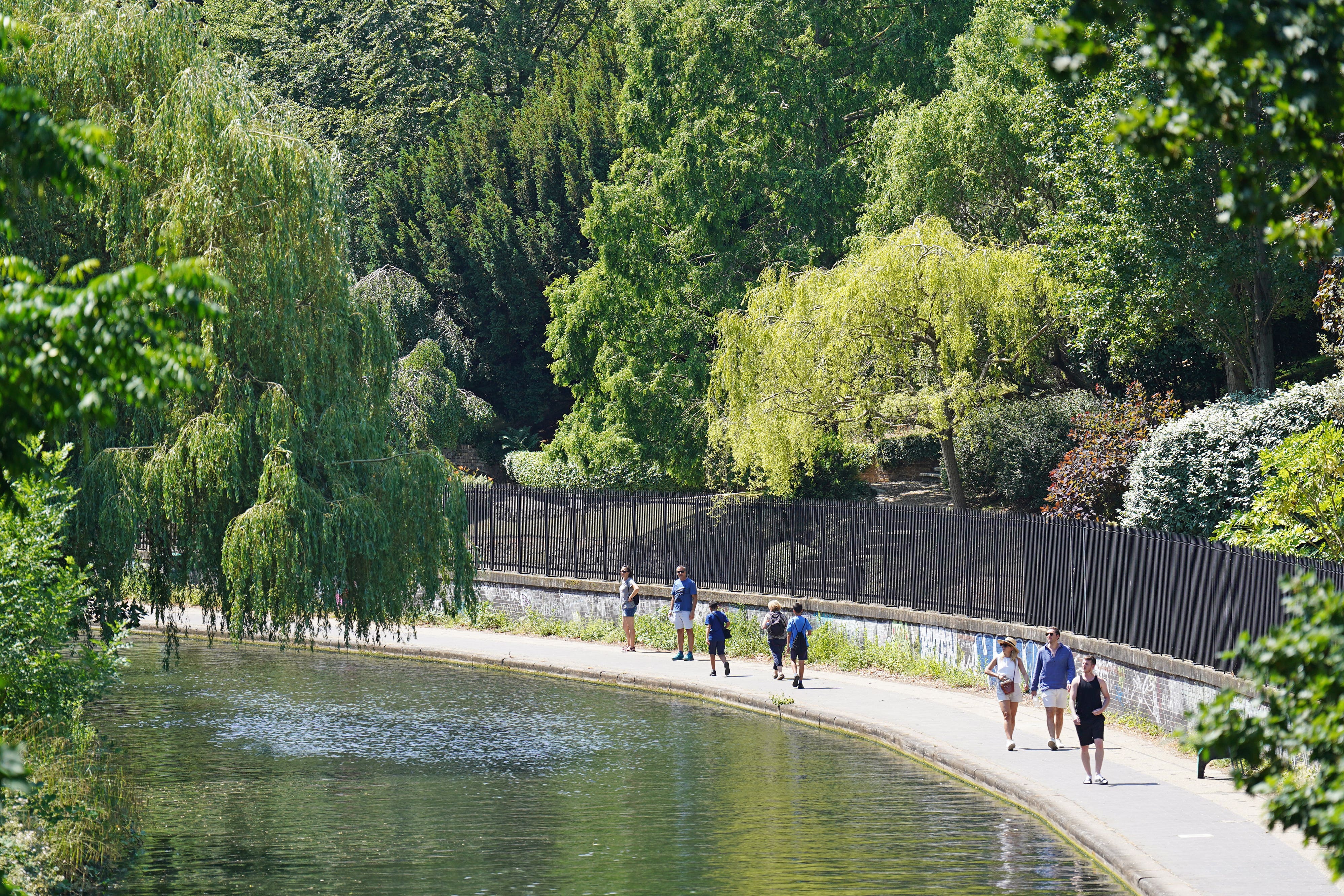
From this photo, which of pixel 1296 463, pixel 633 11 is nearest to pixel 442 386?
pixel 633 11

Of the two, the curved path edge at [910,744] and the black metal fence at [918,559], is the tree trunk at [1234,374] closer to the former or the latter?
the black metal fence at [918,559]

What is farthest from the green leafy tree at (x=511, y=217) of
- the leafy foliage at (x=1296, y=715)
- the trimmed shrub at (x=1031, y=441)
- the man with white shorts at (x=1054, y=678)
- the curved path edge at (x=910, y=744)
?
the leafy foliage at (x=1296, y=715)

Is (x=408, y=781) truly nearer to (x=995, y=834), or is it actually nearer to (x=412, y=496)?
(x=412, y=496)

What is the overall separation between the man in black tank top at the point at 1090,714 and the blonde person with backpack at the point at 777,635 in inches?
346

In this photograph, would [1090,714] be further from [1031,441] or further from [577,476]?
[577,476]

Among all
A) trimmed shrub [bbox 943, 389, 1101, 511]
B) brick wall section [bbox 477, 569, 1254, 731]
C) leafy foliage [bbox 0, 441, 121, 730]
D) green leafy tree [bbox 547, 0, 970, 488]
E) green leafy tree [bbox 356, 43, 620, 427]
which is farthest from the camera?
green leafy tree [bbox 356, 43, 620, 427]

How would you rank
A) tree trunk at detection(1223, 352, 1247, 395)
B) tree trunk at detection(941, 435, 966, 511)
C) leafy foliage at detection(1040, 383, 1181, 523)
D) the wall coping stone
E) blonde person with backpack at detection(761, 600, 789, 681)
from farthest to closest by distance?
tree trunk at detection(941, 435, 966, 511), tree trunk at detection(1223, 352, 1247, 395), leafy foliage at detection(1040, 383, 1181, 523), blonde person with backpack at detection(761, 600, 789, 681), the wall coping stone

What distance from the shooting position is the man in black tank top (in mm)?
16203

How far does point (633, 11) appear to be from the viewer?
37594 mm

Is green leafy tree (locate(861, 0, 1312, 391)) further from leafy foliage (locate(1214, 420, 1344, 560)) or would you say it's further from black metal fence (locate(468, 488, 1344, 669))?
leafy foliage (locate(1214, 420, 1344, 560))

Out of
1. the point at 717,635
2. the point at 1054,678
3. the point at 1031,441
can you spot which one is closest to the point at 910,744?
the point at 1054,678

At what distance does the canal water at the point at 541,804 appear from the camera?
1346cm

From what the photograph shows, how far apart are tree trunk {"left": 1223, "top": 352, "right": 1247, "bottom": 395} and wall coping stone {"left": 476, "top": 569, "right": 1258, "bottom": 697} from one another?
7068 mm

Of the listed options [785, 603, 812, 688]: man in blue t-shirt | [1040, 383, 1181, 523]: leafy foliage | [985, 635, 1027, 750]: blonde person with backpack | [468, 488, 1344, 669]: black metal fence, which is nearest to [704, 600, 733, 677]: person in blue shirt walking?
[785, 603, 812, 688]: man in blue t-shirt
